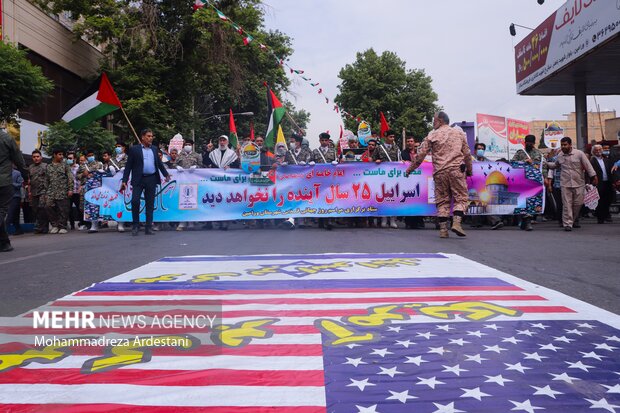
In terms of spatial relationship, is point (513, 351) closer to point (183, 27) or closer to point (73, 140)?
point (73, 140)

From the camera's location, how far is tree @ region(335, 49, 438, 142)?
4688 centimetres

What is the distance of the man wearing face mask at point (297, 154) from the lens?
12268mm

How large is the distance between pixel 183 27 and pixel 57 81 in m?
6.05

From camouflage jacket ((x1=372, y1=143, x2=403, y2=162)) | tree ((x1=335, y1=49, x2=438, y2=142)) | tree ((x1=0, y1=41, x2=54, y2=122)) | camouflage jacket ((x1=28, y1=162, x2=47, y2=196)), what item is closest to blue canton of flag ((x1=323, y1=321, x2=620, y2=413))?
camouflage jacket ((x1=372, y1=143, x2=403, y2=162))

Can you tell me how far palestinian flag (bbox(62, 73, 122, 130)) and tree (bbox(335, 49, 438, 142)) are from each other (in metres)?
36.4

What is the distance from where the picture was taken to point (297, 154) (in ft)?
41.4

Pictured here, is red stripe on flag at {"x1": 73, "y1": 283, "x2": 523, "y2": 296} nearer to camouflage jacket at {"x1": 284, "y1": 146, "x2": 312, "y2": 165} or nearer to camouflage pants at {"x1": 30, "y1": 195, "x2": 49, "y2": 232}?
camouflage jacket at {"x1": 284, "y1": 146, "x2": 312, "y2": 165}

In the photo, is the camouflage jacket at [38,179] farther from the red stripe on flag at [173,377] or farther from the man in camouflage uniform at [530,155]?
the red stripe on flag at [173,377]

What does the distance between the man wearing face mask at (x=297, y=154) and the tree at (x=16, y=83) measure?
20.1 feet

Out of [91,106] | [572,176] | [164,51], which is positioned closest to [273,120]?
[91,106]

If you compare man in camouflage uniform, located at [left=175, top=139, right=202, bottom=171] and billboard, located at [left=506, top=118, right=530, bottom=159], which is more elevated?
billboard, located at [left=506, top=118, right=530, bottom=159]

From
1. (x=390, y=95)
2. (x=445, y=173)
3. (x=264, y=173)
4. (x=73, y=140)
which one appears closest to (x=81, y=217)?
(x=73, y=140)

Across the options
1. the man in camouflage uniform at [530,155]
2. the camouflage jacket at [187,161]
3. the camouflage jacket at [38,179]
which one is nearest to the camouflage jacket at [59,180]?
the camouflage jacket at [38,179]

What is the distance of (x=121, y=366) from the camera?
2.40 meters
